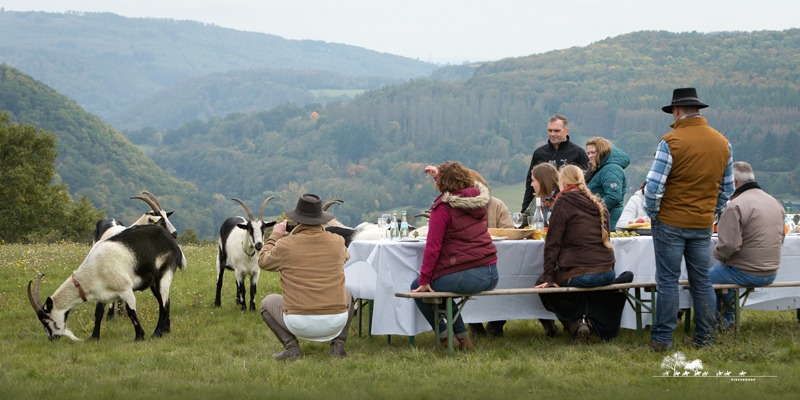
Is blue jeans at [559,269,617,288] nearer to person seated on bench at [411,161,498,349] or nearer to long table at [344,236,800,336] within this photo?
long table at [344,236,800,336]

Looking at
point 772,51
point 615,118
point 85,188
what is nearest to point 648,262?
point 85,188

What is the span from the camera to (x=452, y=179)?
5.03 meters

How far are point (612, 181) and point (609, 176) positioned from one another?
6 centimetres

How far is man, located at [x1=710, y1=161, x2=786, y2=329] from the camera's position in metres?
5.52

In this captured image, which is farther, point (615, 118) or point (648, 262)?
point (615, 118)

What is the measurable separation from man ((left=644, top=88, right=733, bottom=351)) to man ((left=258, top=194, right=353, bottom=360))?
8.47 ft

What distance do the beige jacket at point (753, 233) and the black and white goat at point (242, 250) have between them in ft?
17.7

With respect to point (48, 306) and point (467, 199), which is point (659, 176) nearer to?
point (467, 199)

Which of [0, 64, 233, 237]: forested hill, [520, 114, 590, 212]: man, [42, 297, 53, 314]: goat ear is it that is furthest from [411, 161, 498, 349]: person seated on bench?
[0, 64, 233, 237]: forested hill

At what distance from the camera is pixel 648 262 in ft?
19.3

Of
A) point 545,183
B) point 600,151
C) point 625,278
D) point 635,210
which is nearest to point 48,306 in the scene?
point 545,183

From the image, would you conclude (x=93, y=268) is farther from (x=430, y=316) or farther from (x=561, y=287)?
(x=561, y=287)

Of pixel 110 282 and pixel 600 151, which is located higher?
pixel 600 151

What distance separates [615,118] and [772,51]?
38649 mm
